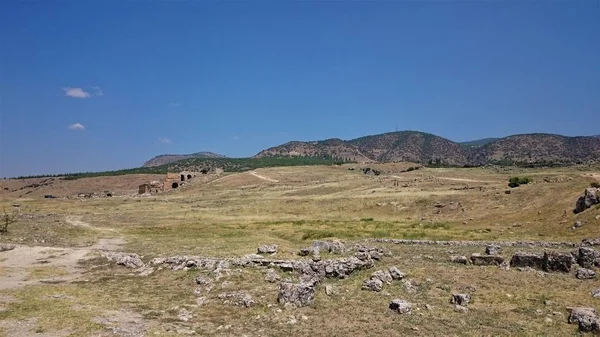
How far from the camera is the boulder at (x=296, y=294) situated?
2134 cm

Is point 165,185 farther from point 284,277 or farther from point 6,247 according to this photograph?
point 284,277

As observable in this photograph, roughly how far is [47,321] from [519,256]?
25.5 m

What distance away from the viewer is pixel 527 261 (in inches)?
1041

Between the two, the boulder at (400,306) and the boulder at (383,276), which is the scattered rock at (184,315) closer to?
the boulder at (400,306)

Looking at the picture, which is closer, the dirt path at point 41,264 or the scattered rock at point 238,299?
the scattered rock at point 238,299

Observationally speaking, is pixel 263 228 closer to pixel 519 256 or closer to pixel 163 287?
pixel 163 287

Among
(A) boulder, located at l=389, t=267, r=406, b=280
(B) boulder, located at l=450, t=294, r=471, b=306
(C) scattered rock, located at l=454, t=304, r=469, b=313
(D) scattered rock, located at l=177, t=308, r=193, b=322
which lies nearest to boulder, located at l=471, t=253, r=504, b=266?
(A) boulder, located at l=389, t=267, r=406, b=280

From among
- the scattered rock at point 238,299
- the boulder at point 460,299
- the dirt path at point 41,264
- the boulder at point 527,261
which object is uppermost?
the boulder at point 527,261

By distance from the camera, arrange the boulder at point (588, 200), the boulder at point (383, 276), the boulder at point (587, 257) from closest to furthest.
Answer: the boulder at point (383, 276) < the boulder at point (587, 257) < the boulder at point (588, 200)

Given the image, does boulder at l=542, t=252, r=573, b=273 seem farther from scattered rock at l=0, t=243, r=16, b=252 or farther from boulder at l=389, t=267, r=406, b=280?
scattered rock at l=0, t=243, r=16, b=252

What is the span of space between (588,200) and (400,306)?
38.0 m

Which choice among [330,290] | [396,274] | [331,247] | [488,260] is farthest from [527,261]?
[331,247]

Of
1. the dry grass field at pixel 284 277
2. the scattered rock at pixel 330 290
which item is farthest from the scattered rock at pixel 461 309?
the scattered rock at pixel 330 290

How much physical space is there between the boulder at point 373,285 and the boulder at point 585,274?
1078 cm
